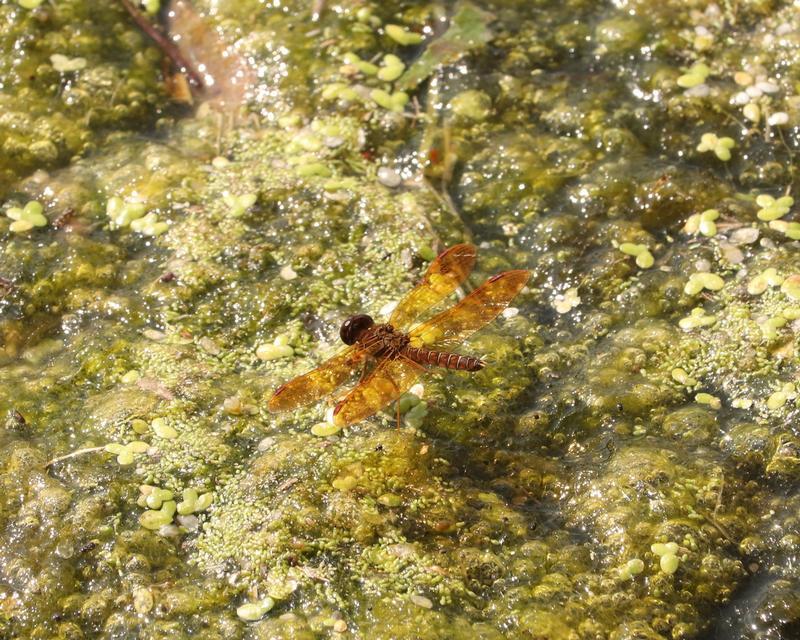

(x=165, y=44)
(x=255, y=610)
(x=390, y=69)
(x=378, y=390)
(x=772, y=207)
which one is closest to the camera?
(x=255, y=610)

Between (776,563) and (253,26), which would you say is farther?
(253,26)

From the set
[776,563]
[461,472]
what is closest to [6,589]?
[461,472]

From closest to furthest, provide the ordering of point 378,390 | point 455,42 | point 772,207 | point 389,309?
point 378,390 < point 389,309 < point 772,207 < point 455,42

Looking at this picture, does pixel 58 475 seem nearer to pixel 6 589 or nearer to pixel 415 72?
pixel 6 589

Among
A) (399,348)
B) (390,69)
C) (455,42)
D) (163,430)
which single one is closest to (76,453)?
(163,430)

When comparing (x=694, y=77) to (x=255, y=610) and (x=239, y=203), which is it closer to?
(x=239, y=203)

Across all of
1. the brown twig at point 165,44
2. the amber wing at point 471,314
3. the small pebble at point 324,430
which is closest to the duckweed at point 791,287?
the amber wing at point 471,314
